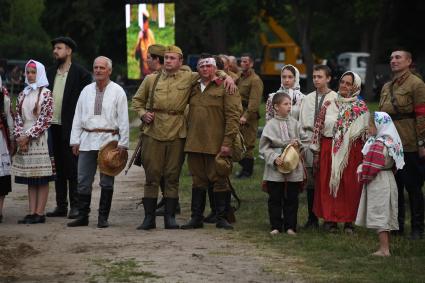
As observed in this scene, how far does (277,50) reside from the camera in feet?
185

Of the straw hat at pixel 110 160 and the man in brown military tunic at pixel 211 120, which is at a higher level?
the man in brown military tunic at pixel 211 120

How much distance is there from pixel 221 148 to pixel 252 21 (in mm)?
48473

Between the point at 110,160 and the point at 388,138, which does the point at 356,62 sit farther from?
the point at 388,138

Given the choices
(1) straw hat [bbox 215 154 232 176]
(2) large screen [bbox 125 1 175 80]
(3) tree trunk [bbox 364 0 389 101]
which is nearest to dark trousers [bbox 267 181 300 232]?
(1) straw hat [bbox 215 154 232 176]

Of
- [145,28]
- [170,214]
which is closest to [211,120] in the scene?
[170,214]

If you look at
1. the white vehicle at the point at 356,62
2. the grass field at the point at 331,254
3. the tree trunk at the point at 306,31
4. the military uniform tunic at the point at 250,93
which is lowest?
the grass field at the point at 331,254

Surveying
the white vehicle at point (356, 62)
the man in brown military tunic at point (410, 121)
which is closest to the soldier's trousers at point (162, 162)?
the man in brown military tunic at point (410, 121)

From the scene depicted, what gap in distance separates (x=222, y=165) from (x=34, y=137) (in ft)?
7.31

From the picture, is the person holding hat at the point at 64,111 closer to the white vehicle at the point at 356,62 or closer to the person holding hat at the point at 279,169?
the person holding hat at the point at 279,169

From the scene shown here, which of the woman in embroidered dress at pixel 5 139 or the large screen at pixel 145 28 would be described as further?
the large screen at pixel 145 28

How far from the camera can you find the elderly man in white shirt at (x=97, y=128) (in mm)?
12000

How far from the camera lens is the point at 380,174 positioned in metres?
10.5

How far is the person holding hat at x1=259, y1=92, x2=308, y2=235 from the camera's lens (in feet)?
38.1

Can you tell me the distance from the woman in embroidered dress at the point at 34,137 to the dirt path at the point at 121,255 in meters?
0.34
